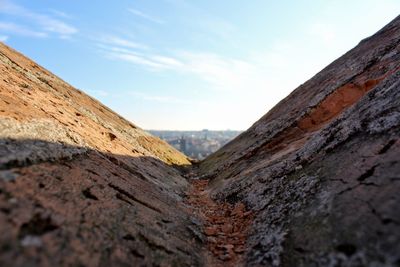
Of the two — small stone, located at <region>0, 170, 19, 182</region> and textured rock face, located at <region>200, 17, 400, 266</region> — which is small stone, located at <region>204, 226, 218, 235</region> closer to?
textured rock face, located at <region>200, 17, 400, 266</region>

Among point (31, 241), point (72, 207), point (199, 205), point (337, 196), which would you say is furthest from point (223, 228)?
point (31, 241)

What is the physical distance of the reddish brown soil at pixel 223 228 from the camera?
8.99 m

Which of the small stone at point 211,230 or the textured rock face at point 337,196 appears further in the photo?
the small stone at point 211,230

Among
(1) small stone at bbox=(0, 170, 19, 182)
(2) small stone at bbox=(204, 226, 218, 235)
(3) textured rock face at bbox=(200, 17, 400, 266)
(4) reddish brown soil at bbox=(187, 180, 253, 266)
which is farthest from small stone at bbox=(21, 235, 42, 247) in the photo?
(2) small stone at bbox=(204, 226, 218, 235)

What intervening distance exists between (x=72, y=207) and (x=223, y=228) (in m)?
5.33

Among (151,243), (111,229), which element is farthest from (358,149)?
(111,229)

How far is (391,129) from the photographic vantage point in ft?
32.5

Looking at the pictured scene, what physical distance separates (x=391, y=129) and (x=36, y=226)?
906 centimetres

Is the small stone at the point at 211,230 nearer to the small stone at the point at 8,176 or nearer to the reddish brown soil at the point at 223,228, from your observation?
the reddish brown soil at the point at 223,228

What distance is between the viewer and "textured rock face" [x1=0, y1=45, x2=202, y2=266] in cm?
598

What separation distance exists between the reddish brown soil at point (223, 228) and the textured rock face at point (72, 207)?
0.52 metres

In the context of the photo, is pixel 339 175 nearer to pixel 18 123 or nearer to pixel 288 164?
pixel 288 164

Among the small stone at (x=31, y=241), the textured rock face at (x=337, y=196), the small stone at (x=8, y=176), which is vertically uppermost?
the small stone at (x=8, y=176)

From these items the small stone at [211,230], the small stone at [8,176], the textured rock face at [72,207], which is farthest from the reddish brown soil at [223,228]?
the small stone at [8,176]
